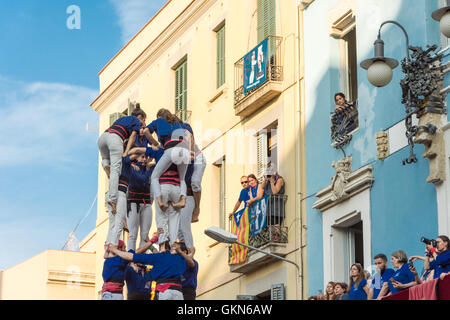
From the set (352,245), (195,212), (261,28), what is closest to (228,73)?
(261,28)

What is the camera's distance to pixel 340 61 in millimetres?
25375

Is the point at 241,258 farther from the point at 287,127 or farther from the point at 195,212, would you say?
the point at 195,212

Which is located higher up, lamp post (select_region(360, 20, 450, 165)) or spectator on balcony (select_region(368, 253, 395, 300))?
lamp post (select_region(360, 20, 450, 165))

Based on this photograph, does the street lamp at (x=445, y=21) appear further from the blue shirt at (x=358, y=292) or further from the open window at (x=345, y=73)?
the open window at (x=345, y=73)

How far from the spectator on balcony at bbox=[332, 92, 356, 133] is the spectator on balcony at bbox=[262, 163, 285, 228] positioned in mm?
2475

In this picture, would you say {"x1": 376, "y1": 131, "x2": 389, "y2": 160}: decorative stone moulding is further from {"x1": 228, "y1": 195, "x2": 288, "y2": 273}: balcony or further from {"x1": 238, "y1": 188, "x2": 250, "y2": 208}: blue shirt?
{"x1": 238, "y1": 188, "x2": 250, "y2": 208}: blue shirt

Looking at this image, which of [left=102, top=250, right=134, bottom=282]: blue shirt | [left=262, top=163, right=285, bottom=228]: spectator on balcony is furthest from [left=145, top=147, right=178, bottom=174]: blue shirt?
[left=262, top=163, right=285, bottom=228]: spectator on balcony

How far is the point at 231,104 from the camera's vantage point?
29688mm

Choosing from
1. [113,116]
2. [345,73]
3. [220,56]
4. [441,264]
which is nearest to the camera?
[441,264]

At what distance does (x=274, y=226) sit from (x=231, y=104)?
16.2 feet

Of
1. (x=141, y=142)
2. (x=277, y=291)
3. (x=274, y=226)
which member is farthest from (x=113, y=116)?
(x=141, y=142)

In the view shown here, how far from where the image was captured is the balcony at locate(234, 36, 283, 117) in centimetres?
2722

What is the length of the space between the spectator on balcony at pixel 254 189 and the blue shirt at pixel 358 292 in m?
6.94

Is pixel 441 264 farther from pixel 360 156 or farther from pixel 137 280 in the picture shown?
pixel 360 156
